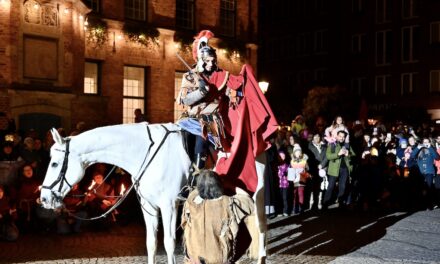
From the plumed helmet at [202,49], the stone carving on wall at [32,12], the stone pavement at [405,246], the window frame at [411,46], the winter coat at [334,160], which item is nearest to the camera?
the plumed helmet at [202,49]

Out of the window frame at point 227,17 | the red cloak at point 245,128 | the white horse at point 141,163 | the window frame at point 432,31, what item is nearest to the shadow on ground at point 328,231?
the red cloak at point 245,128

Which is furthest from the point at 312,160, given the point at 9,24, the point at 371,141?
the point at 9,24

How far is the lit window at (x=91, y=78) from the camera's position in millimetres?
23500

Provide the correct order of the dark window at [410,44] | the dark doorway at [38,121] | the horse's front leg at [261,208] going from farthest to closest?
the dark window at [410,44]
the dark doorway at [38,121]
the horse's front leg at [261,208]

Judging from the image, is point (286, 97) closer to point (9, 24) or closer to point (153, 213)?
point (9, 24)

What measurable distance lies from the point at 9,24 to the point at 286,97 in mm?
36001

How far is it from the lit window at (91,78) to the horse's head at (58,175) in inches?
642

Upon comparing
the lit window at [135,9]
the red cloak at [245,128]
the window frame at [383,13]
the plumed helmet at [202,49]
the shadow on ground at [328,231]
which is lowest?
the shadow on ground at [328,231]

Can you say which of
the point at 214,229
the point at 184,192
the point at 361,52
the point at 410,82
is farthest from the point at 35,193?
the point at 361,52

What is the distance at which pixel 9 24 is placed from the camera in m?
18.8

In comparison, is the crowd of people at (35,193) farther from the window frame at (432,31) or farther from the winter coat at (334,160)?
the window frame at (432,31)

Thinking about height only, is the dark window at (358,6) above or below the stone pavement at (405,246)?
above

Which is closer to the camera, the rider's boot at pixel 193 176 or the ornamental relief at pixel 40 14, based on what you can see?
the rider's boot at pixel 193 176

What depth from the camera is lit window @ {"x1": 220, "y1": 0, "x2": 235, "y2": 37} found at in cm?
2797
